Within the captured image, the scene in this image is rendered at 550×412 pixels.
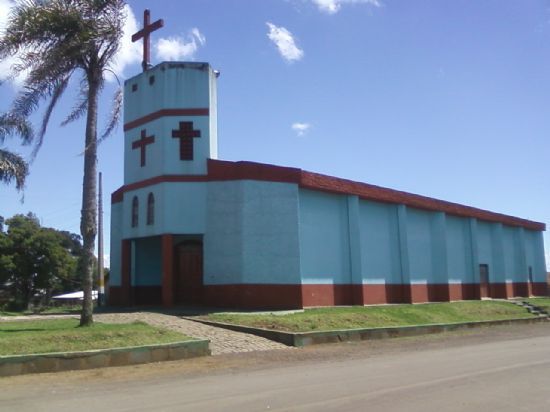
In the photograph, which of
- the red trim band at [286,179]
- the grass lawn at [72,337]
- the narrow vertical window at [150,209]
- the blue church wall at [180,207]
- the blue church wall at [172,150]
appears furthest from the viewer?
the narrow vertical window at [150,209]

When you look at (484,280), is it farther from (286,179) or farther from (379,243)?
(286,179)

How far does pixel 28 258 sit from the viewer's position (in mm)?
41812

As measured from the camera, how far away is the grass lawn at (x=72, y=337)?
41.7 feet

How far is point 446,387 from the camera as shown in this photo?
958 cm

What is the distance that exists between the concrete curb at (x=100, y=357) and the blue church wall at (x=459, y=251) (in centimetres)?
2122

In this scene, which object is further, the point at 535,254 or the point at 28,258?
the point at 535,254

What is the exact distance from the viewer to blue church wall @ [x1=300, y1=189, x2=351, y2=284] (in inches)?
959

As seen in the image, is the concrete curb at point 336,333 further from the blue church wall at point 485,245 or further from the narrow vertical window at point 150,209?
the blue church wall at point 485,245

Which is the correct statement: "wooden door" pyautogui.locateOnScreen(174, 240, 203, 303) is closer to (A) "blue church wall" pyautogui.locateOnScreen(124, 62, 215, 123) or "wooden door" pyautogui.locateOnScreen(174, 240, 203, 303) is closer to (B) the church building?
(B) the church building

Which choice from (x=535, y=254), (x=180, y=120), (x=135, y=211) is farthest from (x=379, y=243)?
(x=535, y=254)

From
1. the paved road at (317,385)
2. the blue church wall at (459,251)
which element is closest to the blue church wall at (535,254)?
the blue church wall at (459,251)

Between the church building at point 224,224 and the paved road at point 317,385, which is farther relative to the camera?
the church building at point 224,224

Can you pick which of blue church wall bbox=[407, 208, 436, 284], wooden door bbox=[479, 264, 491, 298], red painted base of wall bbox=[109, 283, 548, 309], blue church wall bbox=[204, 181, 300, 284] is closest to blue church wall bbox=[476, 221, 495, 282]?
wooden door bbox=[479, 264, 491, 298]

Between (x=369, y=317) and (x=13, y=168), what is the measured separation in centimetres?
1518
